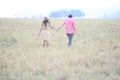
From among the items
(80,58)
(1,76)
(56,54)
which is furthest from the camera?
(56,54)

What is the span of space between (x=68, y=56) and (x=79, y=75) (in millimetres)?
3309

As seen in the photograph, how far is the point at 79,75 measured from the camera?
9789 millimetres

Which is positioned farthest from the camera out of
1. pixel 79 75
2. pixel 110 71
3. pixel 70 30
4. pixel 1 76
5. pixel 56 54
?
pixel 70 30

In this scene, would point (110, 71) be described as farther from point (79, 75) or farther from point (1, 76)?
point (1, 76)

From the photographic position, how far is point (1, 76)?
30.1 ft

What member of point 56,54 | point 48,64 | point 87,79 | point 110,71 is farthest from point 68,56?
point 87,79

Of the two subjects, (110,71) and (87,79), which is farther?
(110,71)

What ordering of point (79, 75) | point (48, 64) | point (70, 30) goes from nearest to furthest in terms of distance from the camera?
point (79, 75) → point (48, 64) → point (70, 30)

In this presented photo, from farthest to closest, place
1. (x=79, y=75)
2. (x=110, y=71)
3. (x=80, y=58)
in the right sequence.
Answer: (x=80, y=58) → (x=110, y=71) → (x=79, y=75)

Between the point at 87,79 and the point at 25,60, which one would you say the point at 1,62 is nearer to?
the point at 25,60

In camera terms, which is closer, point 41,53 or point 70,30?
point 41,53

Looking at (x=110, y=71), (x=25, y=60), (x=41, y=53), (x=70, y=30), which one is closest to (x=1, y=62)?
(x=25, y=60)

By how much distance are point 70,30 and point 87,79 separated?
24.6 feet

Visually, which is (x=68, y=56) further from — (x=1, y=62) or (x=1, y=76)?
(x=1, y=76)
